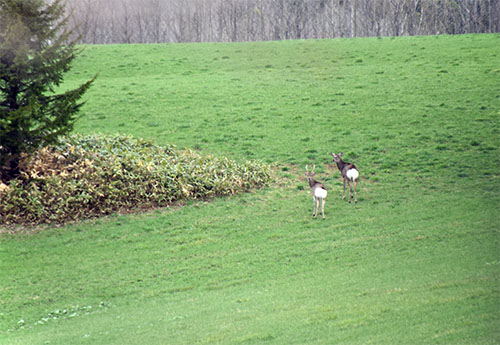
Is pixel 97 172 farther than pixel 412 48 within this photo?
No

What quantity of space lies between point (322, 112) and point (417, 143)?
620 cm

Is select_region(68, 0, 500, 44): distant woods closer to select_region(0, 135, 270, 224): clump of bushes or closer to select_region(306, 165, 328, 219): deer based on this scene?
select_region(0, 135, 270, 224): clump of bushes

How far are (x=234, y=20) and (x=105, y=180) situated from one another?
2290 inches

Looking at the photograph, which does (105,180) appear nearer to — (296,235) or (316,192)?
(296,235)

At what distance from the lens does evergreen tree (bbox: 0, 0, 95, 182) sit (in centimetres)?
1694

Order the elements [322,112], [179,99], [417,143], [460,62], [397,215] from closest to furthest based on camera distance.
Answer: [397,215]
[417,143]
[322,112]
[179,99]
[460,62]

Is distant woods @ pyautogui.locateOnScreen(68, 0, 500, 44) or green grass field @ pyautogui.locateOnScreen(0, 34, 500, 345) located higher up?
distant woods @ pyautogui.locateOnScreen(68, 0, 500, 44)

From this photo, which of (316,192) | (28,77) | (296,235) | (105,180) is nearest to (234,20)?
(28,77)

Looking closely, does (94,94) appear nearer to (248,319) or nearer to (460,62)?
(460,62)

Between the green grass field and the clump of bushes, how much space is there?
2.17 ft

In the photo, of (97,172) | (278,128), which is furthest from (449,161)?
(97,172)

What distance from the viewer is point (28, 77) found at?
17.6 m

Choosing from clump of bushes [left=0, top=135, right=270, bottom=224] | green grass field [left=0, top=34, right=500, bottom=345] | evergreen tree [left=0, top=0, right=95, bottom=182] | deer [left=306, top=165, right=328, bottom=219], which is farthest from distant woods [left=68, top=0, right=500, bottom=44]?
deer [left=306, top=165, right=328, bottom=219]

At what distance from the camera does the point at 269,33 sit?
73.7 metres
